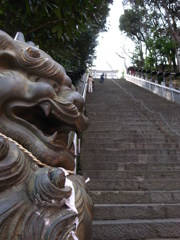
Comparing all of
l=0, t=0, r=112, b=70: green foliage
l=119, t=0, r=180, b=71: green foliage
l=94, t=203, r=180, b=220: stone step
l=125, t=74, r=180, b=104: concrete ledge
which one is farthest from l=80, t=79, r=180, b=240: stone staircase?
l=119, t=0, r=180, b=71: green foliage

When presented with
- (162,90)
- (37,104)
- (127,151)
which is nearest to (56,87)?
(37,104)

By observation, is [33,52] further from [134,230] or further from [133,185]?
[133,185]

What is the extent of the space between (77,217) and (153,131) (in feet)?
19.5

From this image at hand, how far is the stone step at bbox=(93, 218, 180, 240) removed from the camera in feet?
9.17

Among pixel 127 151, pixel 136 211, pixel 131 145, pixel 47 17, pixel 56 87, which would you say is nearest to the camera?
pixel 56 87

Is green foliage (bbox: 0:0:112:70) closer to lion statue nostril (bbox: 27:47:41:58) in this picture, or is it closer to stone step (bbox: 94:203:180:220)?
stone step (bbox: 94:203:180:220)

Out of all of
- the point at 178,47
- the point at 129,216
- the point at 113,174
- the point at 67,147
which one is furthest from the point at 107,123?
the point at 178,47

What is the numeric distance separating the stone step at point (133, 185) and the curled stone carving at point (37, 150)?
2.69 m

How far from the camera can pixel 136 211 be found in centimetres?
318

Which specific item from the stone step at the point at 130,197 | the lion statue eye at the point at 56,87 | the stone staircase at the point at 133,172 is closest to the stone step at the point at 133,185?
the stone staircase at the point at 133,172

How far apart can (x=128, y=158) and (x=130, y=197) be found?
5.30ft

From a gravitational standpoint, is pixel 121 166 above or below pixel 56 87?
below

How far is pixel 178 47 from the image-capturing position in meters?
16.5

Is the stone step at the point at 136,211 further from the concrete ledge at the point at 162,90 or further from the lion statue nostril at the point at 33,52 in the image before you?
the concrete ledge at the point at 162,90
